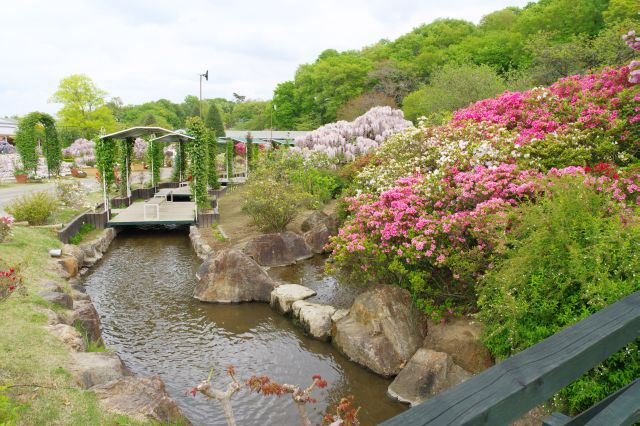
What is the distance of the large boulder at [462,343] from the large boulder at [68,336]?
4330mm

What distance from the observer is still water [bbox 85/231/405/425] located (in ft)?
18.3

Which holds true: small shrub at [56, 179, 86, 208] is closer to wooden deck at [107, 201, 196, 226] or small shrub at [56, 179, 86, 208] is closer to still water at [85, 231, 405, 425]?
wooden deck at [107, 201, 196, 226]

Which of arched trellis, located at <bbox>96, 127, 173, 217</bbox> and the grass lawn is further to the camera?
arched trellis, located at <bbox>96, 127, 173, 217</bbox>

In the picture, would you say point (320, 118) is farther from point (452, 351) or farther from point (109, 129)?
point (452, 351)

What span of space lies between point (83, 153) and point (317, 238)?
27551mm

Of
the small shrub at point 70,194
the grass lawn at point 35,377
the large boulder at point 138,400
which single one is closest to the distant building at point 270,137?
the small shrub at point 70,194

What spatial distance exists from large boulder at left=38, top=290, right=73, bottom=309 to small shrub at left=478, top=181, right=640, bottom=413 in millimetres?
5826

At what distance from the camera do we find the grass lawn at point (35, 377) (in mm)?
3809

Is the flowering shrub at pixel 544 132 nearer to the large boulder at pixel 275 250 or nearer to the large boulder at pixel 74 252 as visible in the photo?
the large boulder at pixel 275 250

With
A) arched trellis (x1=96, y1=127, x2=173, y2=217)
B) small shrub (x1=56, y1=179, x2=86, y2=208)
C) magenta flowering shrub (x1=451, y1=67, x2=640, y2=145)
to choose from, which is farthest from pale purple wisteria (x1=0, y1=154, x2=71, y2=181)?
magenta flowering shrub (x1=451, y1=67, x2=640, y2=145)

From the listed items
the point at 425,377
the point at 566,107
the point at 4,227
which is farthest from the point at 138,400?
the point at 566,107

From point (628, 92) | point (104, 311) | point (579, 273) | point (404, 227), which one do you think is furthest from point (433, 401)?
point (628, 92)

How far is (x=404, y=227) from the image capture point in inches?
278

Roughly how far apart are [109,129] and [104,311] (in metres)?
41.1
